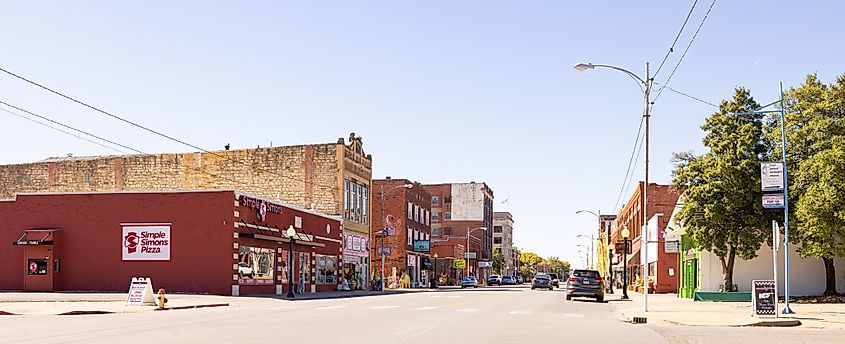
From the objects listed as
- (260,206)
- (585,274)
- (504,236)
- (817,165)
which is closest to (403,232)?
(260,206)

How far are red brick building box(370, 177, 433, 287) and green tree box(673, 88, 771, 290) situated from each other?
41.1 m

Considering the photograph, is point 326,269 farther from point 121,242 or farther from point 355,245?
point 121,242

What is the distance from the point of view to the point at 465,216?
481 ft

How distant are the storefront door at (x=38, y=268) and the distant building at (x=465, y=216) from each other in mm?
92104

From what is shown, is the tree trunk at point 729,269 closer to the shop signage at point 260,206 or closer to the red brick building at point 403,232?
the shop signage at point 260,206

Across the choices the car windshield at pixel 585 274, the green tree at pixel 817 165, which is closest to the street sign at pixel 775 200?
the green tree at pixel 817 165

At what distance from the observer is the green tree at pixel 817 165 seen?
116 feet

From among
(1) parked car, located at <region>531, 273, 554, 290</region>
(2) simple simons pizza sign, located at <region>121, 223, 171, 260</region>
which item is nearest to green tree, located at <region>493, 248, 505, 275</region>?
(1) parked car, located at <region>531, 273, 554, 290</region>

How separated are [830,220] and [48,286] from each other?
118 feet

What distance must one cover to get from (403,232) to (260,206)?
4228 cm

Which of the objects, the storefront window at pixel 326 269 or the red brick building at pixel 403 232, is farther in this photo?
the red brick building at pixel 403 232

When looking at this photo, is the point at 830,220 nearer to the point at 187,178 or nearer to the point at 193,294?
the point at 193,294

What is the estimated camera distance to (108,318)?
24266mm

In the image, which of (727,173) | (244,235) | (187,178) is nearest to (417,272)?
(187,178)
